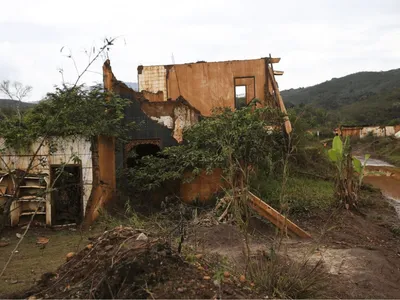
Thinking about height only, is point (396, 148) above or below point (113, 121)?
below

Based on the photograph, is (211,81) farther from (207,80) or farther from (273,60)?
(273,60)

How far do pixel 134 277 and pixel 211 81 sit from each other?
12270 millimetres

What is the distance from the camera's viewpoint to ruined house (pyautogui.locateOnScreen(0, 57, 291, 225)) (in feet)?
29.6

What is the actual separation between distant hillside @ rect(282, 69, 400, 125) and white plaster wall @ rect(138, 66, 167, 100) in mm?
27204

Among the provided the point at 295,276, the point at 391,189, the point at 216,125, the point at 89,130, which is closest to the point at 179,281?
the point at 295,276

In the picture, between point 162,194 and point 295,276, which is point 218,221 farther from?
point 295,276

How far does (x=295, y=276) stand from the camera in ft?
14.4

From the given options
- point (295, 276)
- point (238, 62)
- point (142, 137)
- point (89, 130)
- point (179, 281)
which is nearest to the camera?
point (179, 281)

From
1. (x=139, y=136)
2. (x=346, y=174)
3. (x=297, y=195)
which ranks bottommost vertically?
(x=297, y=195)

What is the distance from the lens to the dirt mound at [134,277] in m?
3.89

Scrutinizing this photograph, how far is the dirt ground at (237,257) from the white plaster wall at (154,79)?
27.9ft

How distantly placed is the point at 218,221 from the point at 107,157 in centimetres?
347

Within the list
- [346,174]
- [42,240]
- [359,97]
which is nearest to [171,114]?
[42,240]

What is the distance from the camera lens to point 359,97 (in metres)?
62.5
